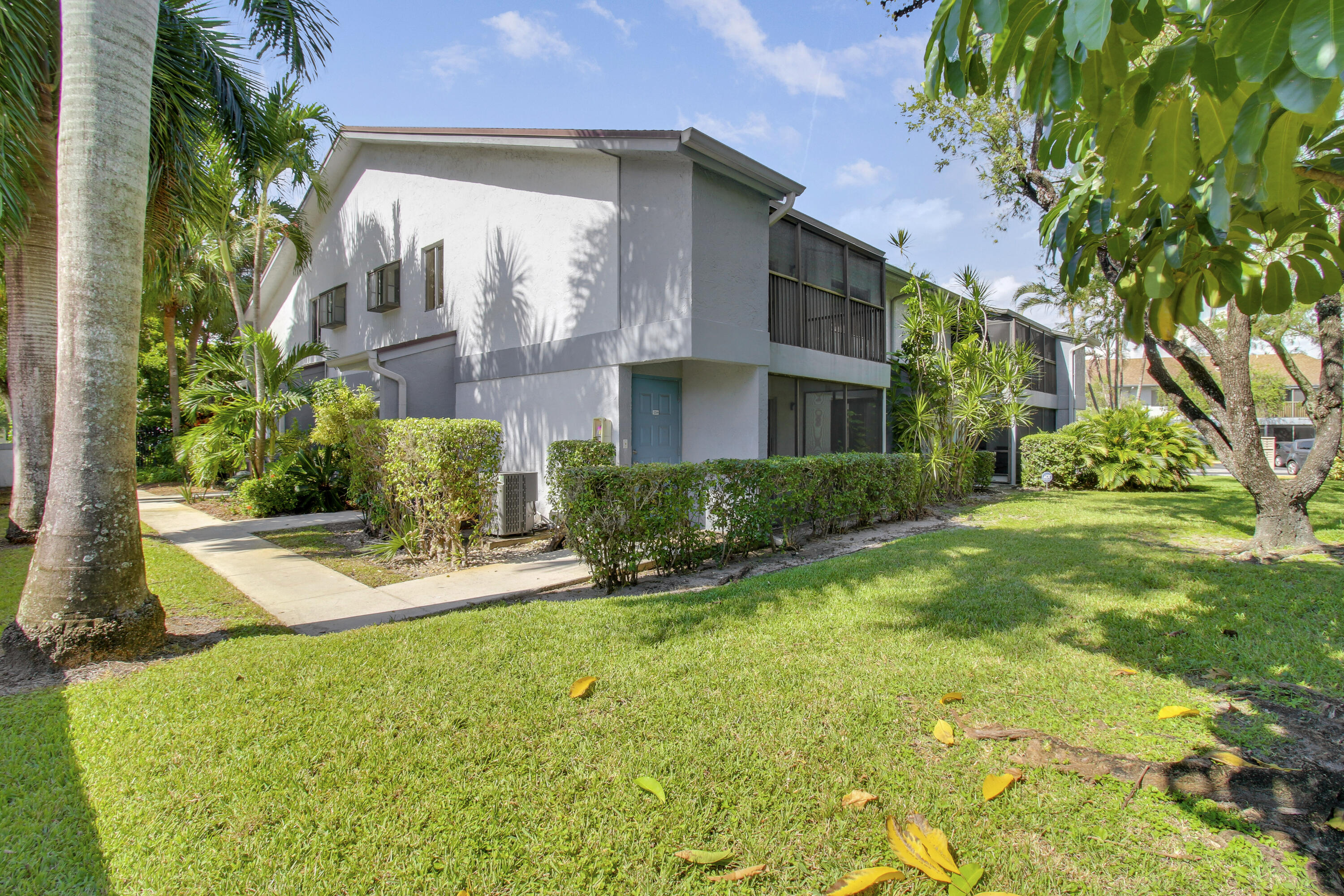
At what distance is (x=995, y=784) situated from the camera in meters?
2.65

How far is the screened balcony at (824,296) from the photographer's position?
10.9 m

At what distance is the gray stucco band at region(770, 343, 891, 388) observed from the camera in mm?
10531

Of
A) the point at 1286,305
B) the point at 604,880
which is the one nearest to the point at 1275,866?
the point at 1286,305

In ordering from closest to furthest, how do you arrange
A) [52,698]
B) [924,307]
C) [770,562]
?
1. [52,698]
2. [770,562]
3. [924,307]

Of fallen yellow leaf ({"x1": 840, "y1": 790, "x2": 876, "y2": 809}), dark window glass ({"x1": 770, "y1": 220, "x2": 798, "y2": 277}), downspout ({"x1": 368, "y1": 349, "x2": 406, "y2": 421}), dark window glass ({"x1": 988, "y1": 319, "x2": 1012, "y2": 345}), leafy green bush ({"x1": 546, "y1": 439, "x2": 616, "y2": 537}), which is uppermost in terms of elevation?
dark window glass ({"x1": 988, "y1": 319, "x2": 1012, "y2": 345})

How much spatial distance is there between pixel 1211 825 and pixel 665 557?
4784mm

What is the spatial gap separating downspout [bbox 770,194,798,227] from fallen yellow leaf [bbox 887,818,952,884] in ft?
29.5

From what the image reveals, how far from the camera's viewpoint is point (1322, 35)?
51.8 inches

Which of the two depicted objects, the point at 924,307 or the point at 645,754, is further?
the point at 924,307

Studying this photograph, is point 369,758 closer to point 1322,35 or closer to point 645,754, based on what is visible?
point 645,754

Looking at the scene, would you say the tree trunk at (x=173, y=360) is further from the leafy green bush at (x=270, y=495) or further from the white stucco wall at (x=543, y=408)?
the white stucco wall at (x=543, y=408)

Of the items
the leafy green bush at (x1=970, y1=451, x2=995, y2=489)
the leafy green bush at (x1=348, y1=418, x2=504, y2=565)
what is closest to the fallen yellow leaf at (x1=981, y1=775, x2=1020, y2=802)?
the leafy green bush at (x1=348, y1=418, x2=504, y2=565)

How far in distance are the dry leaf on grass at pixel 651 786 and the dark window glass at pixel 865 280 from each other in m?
11.4

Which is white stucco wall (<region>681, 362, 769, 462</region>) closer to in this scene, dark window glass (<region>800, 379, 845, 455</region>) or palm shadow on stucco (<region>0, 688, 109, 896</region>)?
dark window glass (<region>800, 379, 845, 455</region>)
